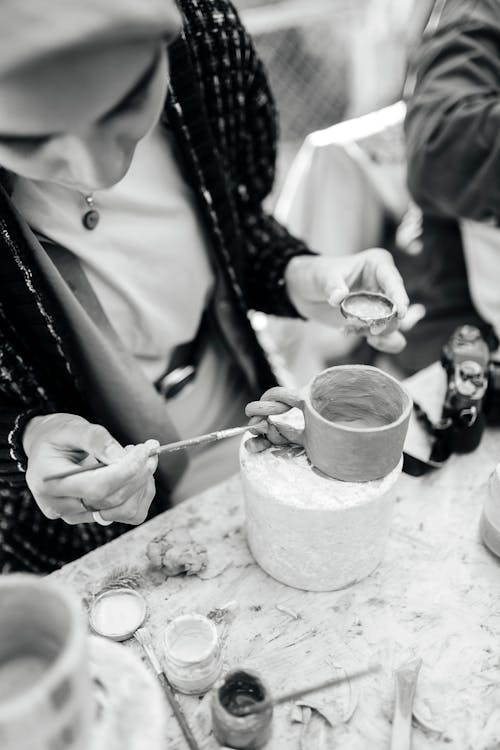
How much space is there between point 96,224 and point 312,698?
3.17 feet

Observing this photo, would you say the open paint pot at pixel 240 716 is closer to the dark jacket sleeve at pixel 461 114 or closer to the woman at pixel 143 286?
the woman at pixel 143 286

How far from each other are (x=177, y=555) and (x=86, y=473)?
0.24m

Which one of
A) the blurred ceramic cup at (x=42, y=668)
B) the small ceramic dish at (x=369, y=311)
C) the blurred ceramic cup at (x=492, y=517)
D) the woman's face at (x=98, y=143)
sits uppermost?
the woman's face at (x=98, y=143)

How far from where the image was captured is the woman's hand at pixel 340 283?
50.6 inches

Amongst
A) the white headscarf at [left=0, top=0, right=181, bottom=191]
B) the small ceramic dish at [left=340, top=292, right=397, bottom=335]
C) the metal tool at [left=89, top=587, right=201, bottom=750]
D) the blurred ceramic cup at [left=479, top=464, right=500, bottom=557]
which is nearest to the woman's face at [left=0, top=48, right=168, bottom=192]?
the white headscarf at [left=0, top=0, right=181, bottom=191]

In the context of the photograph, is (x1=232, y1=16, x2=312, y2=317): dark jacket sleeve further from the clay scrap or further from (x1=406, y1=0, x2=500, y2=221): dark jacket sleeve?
the clay scrap

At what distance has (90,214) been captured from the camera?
1248 mm

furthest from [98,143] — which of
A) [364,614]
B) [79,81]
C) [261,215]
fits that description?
[261,215]

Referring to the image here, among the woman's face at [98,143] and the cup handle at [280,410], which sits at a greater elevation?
the woman's face at [98,143]

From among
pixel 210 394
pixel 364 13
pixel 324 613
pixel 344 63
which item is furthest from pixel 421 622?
pixel 344 63

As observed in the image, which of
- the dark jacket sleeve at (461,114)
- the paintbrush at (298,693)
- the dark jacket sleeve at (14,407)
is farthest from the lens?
the dark jacket sleeve at (461,114)

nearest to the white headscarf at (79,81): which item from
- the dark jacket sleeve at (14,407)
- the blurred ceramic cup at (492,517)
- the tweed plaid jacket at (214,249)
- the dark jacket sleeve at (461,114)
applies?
the tweed plaid jacket at (214,249)

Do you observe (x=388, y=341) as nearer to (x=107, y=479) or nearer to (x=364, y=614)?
(x=364, y=614)

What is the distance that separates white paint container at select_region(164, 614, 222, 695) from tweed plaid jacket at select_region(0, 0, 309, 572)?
1.42 feet
